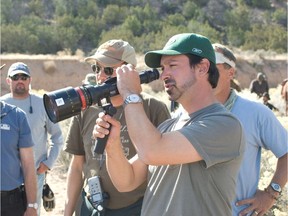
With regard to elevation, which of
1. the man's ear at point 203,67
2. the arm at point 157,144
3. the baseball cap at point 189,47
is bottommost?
the arm at point 157,144

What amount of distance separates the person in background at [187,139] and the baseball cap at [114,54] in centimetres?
91

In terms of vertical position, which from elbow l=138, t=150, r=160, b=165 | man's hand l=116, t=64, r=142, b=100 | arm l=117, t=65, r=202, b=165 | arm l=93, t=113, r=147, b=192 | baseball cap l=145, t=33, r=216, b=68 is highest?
baseball cap l=145, t=33, r=216, b=68

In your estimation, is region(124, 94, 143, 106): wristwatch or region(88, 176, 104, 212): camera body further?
region(88, 176, 104, 212): camera body

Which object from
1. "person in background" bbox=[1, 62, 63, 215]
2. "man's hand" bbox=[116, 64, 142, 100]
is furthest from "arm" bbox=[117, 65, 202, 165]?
"person in background" bbox=[1, 62, 63, 215]

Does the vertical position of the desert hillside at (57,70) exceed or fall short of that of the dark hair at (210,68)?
it falls short

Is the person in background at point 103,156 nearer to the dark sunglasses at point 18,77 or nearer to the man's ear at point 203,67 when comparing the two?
the man's ear at point 203,67

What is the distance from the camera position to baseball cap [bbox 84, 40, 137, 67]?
3558 mm

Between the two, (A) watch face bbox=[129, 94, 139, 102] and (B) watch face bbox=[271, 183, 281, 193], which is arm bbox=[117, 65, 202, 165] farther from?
(B) watch face bbox=[271, 183, 281, 193]

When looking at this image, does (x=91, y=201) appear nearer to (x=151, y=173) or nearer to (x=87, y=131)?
(x=87, y=131)

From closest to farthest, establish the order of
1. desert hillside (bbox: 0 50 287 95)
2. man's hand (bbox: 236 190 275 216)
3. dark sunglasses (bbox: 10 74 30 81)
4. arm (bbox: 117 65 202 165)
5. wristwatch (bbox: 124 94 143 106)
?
arm (bbox: 117 65 202 165) < wristwatch (bbox: 124 94 143 106) < man's hand (bbox: 236 190 275 216) < dark sunglasses (bbox: 10 74 30 81) < desert hillside (bbox: 0 50 287 95)

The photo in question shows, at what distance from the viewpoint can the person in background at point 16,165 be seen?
142 inches

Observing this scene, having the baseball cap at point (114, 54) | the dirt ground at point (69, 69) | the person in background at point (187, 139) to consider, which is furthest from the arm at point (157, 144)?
the dirt ground at point (69, 69)

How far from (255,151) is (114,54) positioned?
42.3 inches

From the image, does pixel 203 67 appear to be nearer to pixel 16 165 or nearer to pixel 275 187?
pixel 275 187
